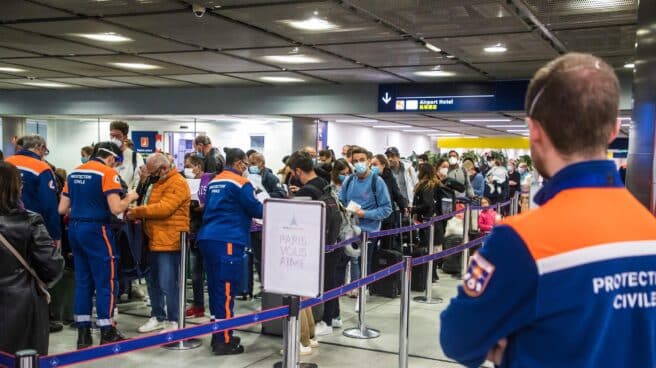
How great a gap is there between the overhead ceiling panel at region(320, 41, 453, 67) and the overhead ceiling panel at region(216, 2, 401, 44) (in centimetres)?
40

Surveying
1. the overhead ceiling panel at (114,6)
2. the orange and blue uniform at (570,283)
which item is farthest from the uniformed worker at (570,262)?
the overhead ceiling panel at (114,6)

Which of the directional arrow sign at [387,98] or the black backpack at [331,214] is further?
the directional arrow sign at [387,98]

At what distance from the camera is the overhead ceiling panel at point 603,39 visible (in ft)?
22.4

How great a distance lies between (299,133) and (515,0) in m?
8.07

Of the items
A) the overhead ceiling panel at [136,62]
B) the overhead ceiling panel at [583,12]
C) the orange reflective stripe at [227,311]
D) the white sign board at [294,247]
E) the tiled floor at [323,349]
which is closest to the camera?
the white sign board at [294,247]

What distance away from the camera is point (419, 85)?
1163 centimetres

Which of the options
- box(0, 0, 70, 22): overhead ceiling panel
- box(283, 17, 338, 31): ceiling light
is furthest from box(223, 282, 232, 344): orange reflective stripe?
box(0, 0, 70, 22): overhead ceiling panel

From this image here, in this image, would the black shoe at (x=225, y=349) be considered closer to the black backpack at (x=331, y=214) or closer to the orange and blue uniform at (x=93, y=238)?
the orange and blue uniform at (x=93, y=238)

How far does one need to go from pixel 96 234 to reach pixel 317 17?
3223mm

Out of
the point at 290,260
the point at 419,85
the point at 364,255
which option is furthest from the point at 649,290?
the point at 419,85

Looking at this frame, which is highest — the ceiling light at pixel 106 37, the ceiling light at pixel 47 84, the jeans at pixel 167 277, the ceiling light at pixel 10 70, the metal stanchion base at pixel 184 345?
the ceiling light at pixel 106 37

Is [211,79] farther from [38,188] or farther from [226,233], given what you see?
[226,233]

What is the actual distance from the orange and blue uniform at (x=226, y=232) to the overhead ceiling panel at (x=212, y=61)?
4204 mm

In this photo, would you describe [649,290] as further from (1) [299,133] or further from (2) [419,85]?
(1) [299,133]
